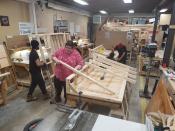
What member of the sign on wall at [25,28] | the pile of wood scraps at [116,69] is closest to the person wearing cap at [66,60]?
the pile of wood scraps at [116,69]

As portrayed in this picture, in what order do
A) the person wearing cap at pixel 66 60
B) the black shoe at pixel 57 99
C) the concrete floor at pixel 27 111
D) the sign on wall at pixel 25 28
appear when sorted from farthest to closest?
the sign on wall at pixel 25 28 → the black shoe at pixel 57 99 → the person wearing cap at pixel 66 60 → the concrete floor at pixel 27 111

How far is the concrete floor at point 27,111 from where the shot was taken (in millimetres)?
2975

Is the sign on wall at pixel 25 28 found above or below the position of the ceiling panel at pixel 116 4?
below

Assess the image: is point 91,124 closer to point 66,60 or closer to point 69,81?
point 69,81

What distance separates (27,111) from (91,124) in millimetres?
2594

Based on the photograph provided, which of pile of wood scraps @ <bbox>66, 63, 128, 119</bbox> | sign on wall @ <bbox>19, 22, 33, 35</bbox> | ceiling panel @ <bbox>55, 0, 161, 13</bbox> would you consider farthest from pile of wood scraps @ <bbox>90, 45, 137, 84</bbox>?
ceiling panel @ <bbox>55, 0, 161, 13</bbox>

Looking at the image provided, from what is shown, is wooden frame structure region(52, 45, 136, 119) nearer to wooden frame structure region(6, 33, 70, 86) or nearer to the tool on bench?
the tool on bench

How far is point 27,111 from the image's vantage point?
11.0 ft

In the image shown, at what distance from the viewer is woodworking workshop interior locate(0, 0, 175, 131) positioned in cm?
133

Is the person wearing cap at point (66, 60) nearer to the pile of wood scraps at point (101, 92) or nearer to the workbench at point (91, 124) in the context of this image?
the pile of wood scraps at point (101, 92)

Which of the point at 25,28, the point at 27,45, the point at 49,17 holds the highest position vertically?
the point at 49,17

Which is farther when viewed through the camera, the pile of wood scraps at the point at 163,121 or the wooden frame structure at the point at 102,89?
the wooden frame structure at the point at 102,89

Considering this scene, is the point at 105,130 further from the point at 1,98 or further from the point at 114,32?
the point at 114,32

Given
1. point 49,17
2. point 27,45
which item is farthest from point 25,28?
point 49,17
